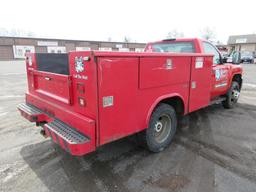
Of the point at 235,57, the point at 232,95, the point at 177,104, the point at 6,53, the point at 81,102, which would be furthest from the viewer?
the point at 6,53

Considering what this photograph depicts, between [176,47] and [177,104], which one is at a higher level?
[176,47]

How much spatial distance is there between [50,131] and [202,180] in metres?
2.26

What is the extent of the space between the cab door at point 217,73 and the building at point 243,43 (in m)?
51.9

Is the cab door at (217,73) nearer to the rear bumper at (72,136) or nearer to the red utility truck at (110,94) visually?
the red utility truck at (110,94)

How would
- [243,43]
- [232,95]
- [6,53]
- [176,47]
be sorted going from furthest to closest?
[243,43]
[6,53]
[232,95]
[176,47]

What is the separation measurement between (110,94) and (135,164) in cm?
138

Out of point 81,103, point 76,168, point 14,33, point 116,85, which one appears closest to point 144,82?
point 116,85

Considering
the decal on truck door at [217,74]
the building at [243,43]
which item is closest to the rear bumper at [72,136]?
the decal on truck door at [217,74]

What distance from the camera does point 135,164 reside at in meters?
2.97

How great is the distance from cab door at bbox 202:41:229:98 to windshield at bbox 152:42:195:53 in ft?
1.18

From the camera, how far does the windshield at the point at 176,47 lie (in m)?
4.33

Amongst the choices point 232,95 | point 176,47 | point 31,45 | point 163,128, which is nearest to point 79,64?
point 163,128

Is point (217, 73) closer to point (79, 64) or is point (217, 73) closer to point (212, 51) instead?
point (212, 51)

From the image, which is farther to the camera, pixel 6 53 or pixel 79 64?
pixel 6 53
